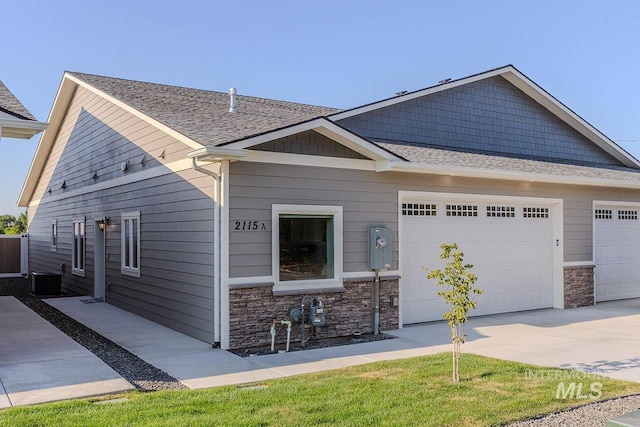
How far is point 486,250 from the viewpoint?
11289 millimetres

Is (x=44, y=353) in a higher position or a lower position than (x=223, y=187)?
lower

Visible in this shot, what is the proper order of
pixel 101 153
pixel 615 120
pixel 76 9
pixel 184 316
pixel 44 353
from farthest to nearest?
pixel 615 120, pixel 76 9, pixel 101 153, pixel 184 316, pixel 44 353

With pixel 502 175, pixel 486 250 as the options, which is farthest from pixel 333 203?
pixel 486 250

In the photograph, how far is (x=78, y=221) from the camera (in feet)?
49.7

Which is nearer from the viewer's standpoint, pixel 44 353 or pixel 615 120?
pixel 44 353

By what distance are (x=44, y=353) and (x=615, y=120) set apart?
2703 cm

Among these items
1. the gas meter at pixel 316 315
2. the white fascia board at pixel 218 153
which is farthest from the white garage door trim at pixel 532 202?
the white fascia board at pixel 218 153

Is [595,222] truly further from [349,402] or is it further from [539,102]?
[349,402]

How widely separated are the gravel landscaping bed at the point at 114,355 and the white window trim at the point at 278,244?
230cm

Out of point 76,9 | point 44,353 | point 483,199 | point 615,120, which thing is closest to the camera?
point 44,353

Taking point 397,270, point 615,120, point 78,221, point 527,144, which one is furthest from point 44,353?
point 615,120

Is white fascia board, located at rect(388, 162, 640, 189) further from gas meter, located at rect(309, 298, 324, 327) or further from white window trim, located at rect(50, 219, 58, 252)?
white window trim, located at rect(50, 219, 58, 252)

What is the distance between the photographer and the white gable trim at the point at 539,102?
11.5m

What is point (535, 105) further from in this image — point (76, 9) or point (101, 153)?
point (76, 9)
